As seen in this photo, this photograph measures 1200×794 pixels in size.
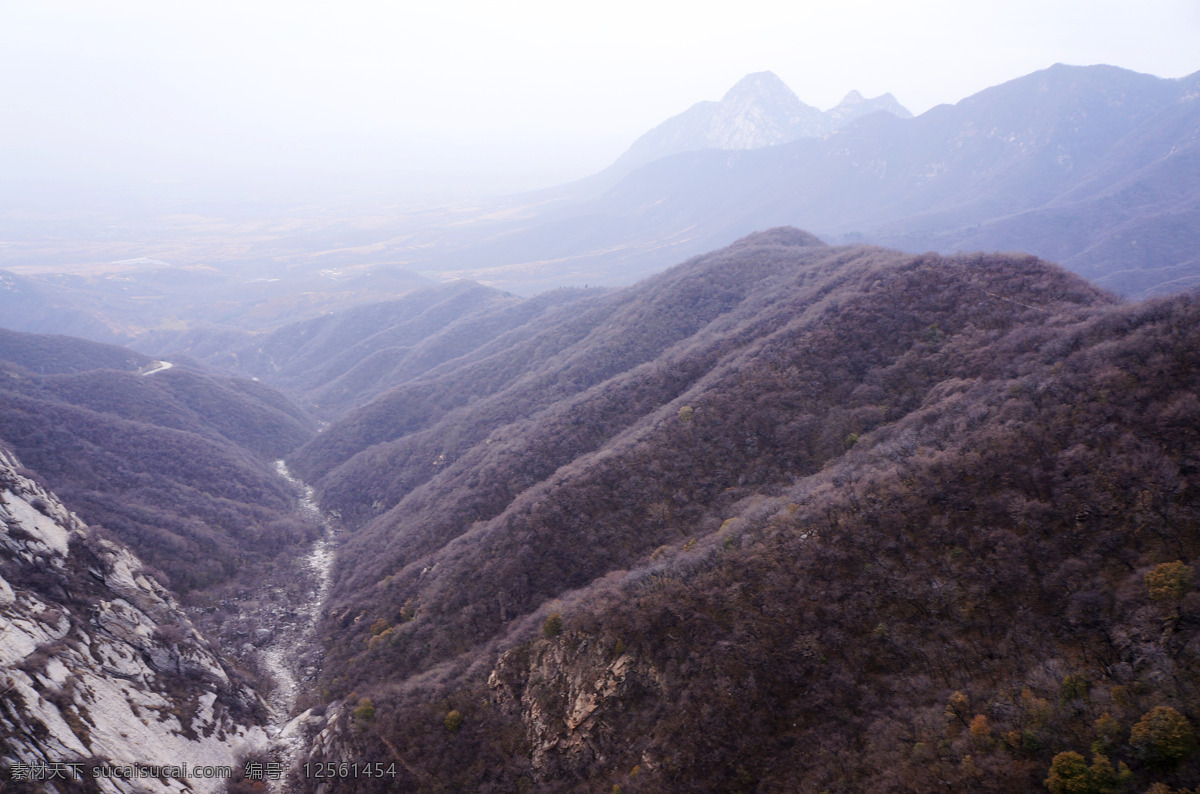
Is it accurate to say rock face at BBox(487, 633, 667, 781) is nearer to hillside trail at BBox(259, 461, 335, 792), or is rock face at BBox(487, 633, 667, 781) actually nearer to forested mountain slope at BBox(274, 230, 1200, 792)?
forested mountain slope at BBox(274, 230, 1200, 792)

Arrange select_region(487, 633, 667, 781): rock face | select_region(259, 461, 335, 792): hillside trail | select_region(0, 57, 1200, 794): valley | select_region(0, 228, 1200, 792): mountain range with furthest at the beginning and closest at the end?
select_region(259, 461, 335, 792): hillside trail < select_region(487, 633, 667, 781): rock face < select_region(0, 57, 1200, 794): valley < select_region(0, 228, 1200, 792): mountain range

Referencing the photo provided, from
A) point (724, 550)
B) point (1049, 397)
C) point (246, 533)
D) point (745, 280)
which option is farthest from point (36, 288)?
point (1049, 397)

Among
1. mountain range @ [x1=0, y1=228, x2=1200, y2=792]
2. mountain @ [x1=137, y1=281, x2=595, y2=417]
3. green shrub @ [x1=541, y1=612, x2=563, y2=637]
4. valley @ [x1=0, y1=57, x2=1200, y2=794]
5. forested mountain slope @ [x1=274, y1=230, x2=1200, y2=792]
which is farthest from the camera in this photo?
mountain @ [x1=137, y1=281, x2=595, y2=417]

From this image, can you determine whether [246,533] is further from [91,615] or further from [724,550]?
[724,550]

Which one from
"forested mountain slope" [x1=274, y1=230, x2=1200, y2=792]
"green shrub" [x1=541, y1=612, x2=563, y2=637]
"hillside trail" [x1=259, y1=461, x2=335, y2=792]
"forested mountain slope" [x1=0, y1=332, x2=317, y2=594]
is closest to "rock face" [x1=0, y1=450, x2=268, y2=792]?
"hillside trail" [x1=259, y1=461, x2=335, y2=792]

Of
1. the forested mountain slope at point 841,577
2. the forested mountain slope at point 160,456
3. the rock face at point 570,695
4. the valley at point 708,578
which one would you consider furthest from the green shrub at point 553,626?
the forested mountain slope at point 160,456
